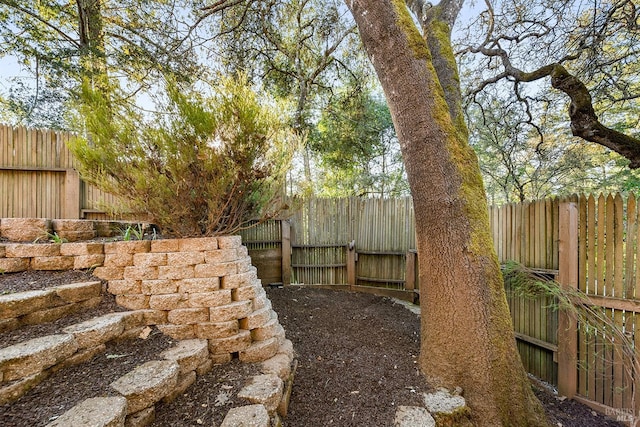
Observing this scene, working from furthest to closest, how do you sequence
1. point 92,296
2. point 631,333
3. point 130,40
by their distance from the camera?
point 130,40
point 631,333
point 92,296

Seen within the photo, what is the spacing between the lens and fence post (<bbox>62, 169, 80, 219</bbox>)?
3.94 metres

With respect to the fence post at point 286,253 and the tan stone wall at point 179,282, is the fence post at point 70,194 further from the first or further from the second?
the fence post at point 286,253

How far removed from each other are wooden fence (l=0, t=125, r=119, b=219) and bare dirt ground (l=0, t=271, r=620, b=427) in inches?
106

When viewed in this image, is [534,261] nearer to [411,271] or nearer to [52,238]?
[411,271]

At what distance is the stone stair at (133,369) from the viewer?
118 cm

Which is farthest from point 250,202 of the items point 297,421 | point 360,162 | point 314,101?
point 360,162

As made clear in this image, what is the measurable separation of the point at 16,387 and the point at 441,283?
7.95 feet

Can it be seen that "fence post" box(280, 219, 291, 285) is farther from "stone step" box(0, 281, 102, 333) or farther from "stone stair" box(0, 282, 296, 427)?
"stone step" box(0, 281, 102, 333)

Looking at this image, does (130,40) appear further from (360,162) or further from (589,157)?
(589,157)

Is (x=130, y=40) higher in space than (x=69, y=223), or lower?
higher

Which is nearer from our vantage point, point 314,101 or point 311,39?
point 311,39

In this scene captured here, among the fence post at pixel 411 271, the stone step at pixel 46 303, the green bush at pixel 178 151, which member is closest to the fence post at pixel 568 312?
the fence post at pixel 411 271

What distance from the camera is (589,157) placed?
242 inches

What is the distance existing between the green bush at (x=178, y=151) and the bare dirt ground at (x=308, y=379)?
739 mm
